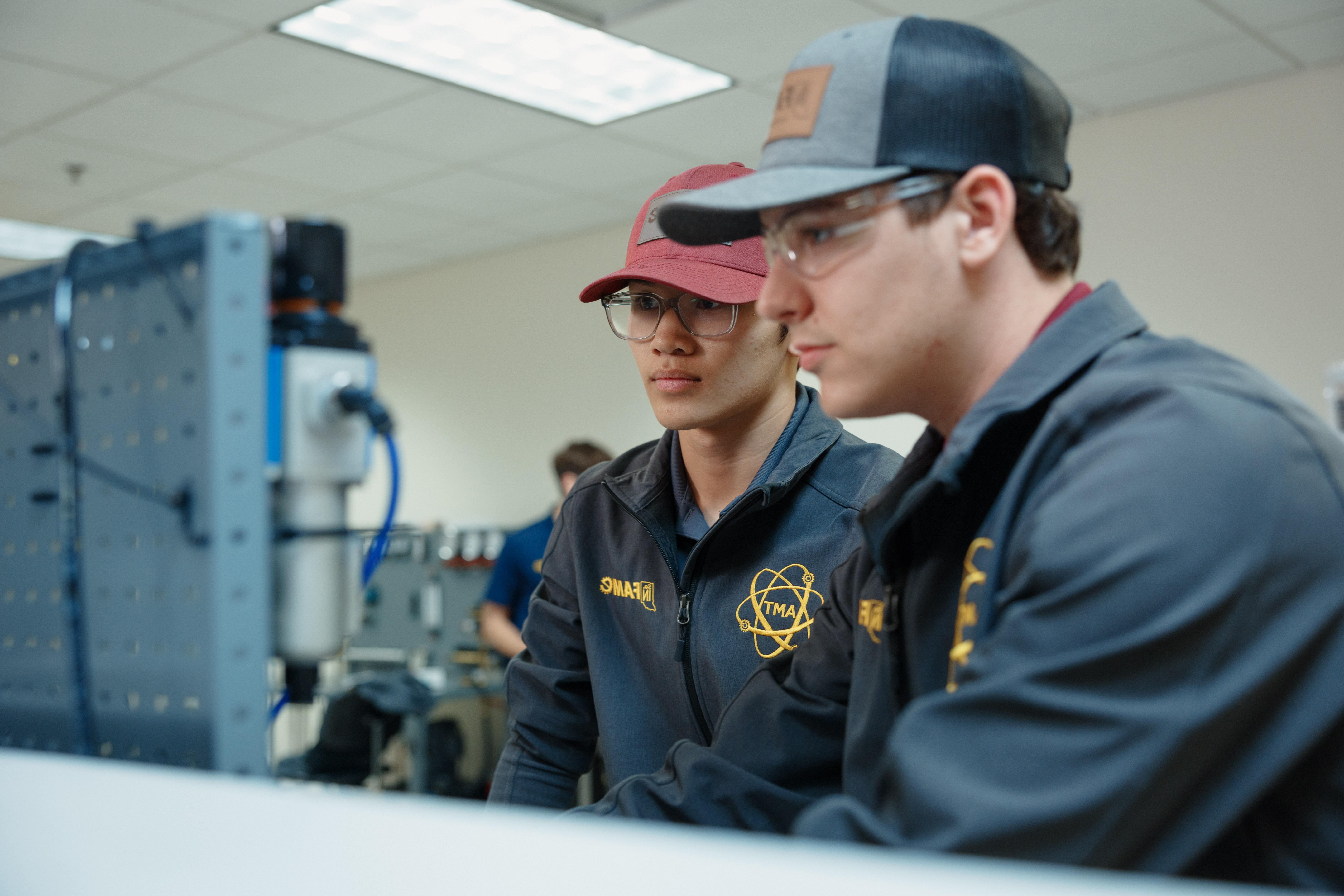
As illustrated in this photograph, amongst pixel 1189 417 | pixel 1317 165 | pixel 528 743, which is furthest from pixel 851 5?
pixel 1189 417

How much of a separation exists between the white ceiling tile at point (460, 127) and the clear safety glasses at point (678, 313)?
2.71 metres

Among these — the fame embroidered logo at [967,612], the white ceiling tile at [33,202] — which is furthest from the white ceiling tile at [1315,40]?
the white ceiling tile at [33,202]

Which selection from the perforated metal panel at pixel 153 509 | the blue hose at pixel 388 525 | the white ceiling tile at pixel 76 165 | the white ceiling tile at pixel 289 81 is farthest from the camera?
the white ceiling tile at pixel 76 165

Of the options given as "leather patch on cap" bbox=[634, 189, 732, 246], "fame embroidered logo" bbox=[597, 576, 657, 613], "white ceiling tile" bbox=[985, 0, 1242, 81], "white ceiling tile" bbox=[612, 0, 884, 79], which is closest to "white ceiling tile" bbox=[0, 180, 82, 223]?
"white ceiling tile" bbox=[612, 0, 884, 79]

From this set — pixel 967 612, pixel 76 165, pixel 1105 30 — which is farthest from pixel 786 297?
pixel 76 165

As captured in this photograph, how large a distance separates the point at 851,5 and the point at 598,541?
7.56 feet

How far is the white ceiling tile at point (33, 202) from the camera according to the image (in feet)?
16.3

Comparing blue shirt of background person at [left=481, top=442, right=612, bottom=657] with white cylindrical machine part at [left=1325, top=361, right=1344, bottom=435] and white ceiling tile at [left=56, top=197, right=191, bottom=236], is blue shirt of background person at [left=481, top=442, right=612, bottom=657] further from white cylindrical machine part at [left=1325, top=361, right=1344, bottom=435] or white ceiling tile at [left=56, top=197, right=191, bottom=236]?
white cylindrical machine part at [left=1325, top=361, right=1344, bottom=435]

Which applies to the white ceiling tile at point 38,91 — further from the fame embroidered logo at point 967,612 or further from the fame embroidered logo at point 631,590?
the fame embroidered logo at point 967,612

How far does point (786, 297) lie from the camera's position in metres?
0.94

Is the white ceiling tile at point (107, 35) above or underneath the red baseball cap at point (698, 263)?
above

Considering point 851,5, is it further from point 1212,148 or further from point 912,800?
point 912,800

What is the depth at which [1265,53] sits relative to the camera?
11.8 ft

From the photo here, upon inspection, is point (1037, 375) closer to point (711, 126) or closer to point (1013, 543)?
point (1013, 543)
